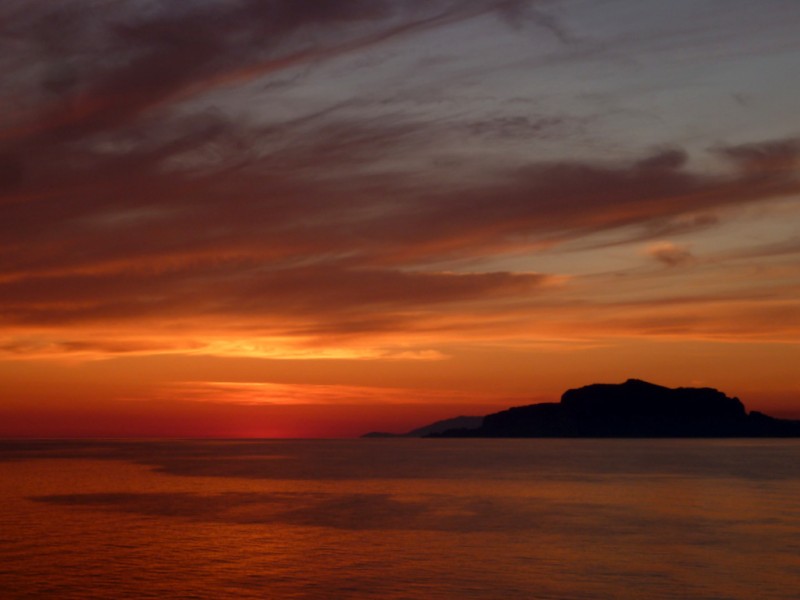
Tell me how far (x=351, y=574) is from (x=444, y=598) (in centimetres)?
676

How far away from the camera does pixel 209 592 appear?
37.4 m

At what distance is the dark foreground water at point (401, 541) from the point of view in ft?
128

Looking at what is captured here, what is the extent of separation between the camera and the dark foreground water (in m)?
39.0

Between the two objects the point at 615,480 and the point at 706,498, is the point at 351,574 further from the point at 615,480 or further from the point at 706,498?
the point at 615,480

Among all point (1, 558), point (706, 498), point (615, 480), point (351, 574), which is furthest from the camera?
point (615, 480)

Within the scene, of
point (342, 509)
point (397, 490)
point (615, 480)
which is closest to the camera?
point (342, 509)

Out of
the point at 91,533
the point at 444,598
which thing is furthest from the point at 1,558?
the point at 444,598

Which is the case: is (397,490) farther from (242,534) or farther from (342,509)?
(242,534)

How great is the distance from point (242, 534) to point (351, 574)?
15839 millimetres

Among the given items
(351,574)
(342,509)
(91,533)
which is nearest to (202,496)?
(342,509)

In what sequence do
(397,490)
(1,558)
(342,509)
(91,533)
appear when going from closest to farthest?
(1,558) → (91,533) → (342,509) → (397,490)

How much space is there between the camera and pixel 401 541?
2063 inches

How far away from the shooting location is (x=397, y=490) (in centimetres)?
9262

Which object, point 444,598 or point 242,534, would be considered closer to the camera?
point 444,598
